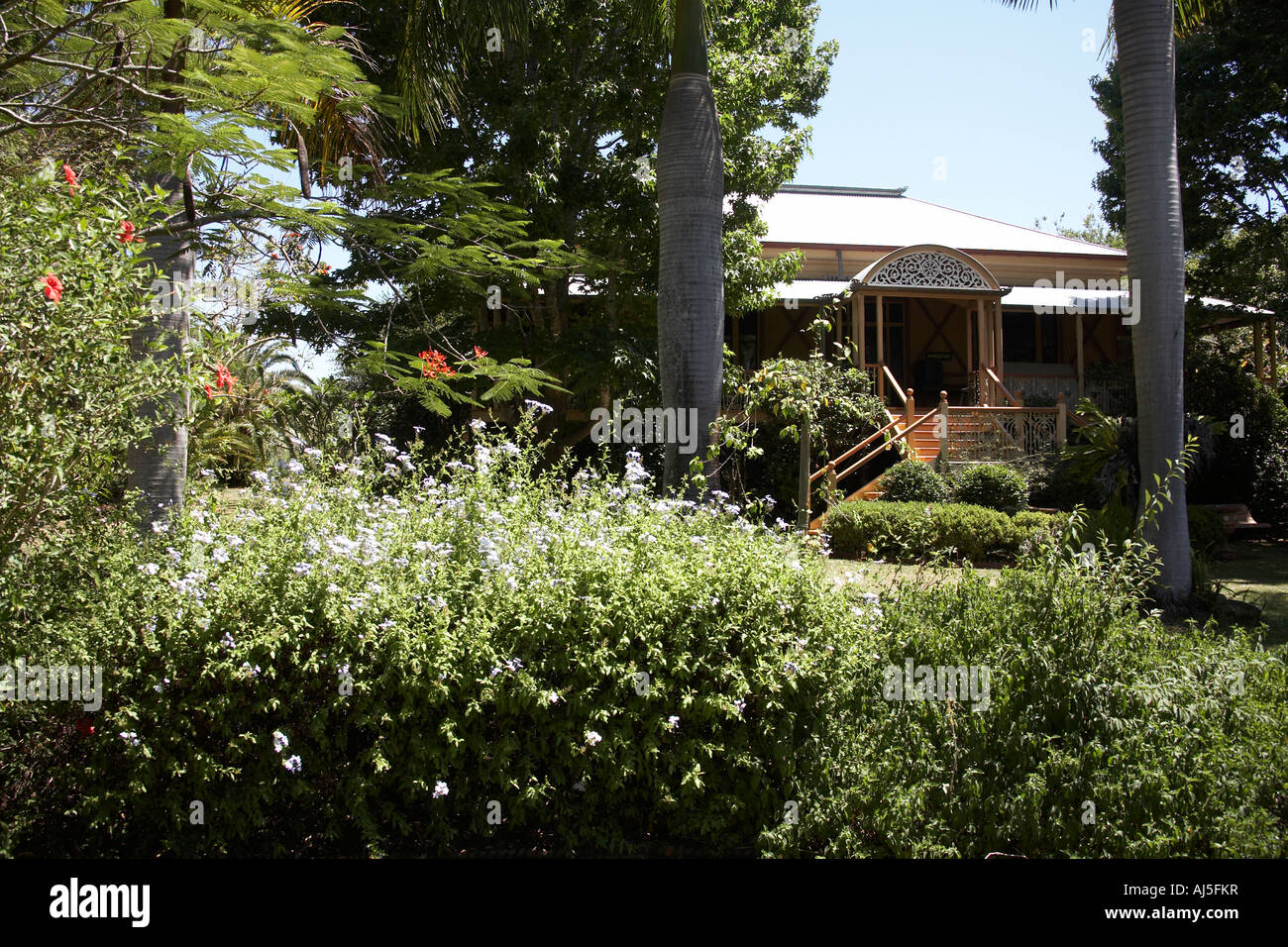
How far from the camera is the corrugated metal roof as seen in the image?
2491 cm

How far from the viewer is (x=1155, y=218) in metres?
9.27

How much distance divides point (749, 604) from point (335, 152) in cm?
Result: 939

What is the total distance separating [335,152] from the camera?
11.8m

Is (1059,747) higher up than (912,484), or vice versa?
(912,484)

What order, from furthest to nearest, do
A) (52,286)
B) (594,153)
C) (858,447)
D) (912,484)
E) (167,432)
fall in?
(858,447) → (912,484) → (594,153) → (167,432) → (52,286)

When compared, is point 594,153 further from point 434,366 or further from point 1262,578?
point 1262,578

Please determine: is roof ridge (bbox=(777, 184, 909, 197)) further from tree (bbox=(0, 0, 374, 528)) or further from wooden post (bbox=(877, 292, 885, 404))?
tree (bbox=(0, 0, 374, 528))

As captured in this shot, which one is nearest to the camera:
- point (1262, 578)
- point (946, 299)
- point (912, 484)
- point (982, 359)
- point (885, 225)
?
point (1262, 578)

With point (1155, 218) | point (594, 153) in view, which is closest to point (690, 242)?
point (1155, 218)

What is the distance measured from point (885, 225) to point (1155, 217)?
18588mm

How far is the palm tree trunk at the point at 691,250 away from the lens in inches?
328

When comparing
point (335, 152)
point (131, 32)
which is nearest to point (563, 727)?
point (131, 32)

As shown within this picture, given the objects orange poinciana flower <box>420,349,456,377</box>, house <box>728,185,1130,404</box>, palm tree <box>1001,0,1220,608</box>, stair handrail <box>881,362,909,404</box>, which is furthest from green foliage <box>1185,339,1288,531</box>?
orange poinciana flower <box>420,349,456,377</box>

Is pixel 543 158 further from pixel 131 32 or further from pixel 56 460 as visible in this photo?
pixel 56 460
